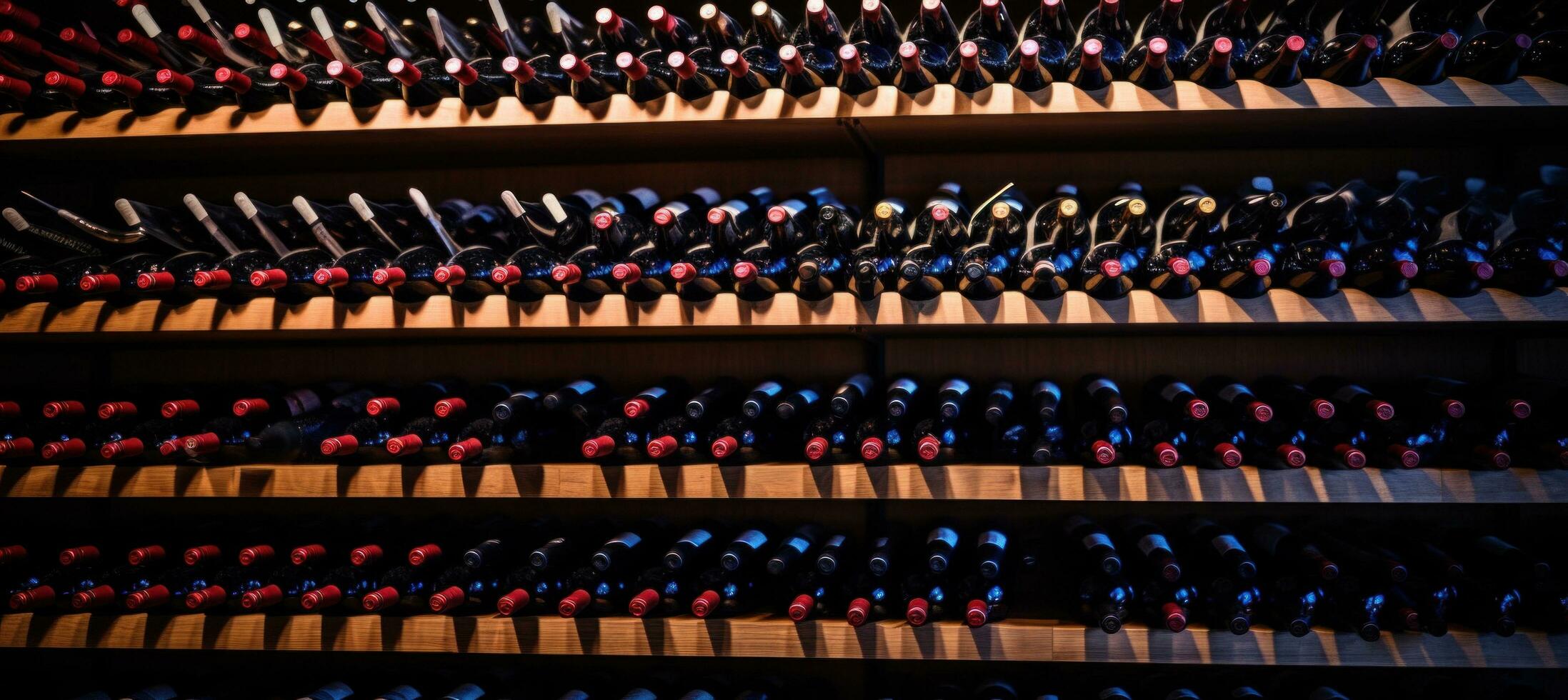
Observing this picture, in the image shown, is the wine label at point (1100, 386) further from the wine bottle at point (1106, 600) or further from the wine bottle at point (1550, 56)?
the wine bottle at point (1550, 56)

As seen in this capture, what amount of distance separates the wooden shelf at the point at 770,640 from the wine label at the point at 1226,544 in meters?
0.13

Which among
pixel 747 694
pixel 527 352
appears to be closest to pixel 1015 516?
pixel 747 694

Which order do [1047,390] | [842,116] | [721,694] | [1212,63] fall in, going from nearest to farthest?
[1212,63]
[842,116]
[1047,390]
[721,694]

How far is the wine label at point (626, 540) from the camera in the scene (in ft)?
4.83

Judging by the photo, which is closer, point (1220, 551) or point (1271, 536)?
point (1220, 551)

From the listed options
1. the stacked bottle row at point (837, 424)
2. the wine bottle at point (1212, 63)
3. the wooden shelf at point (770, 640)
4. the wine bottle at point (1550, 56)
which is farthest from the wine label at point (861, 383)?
the wine bottle at point (1550, 56)

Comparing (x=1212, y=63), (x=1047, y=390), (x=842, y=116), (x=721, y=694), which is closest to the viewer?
(x=1212, y=63)

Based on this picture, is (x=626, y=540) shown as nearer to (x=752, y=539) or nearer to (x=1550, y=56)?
(x=752, y=539)

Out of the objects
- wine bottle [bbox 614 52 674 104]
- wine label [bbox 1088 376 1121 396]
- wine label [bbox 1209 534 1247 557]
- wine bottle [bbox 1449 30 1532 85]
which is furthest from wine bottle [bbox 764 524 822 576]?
wine bottle [bbox 1449 30 1532 85]

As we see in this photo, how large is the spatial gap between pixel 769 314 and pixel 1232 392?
0.80 metres

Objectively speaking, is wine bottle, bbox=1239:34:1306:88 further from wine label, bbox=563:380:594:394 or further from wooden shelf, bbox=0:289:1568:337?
wine label, bbox=563:380:594:394

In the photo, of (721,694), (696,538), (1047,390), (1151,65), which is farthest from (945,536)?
(1151,65)

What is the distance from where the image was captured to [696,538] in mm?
1469

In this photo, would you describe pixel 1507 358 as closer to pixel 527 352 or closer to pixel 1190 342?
pixel 1190 342
